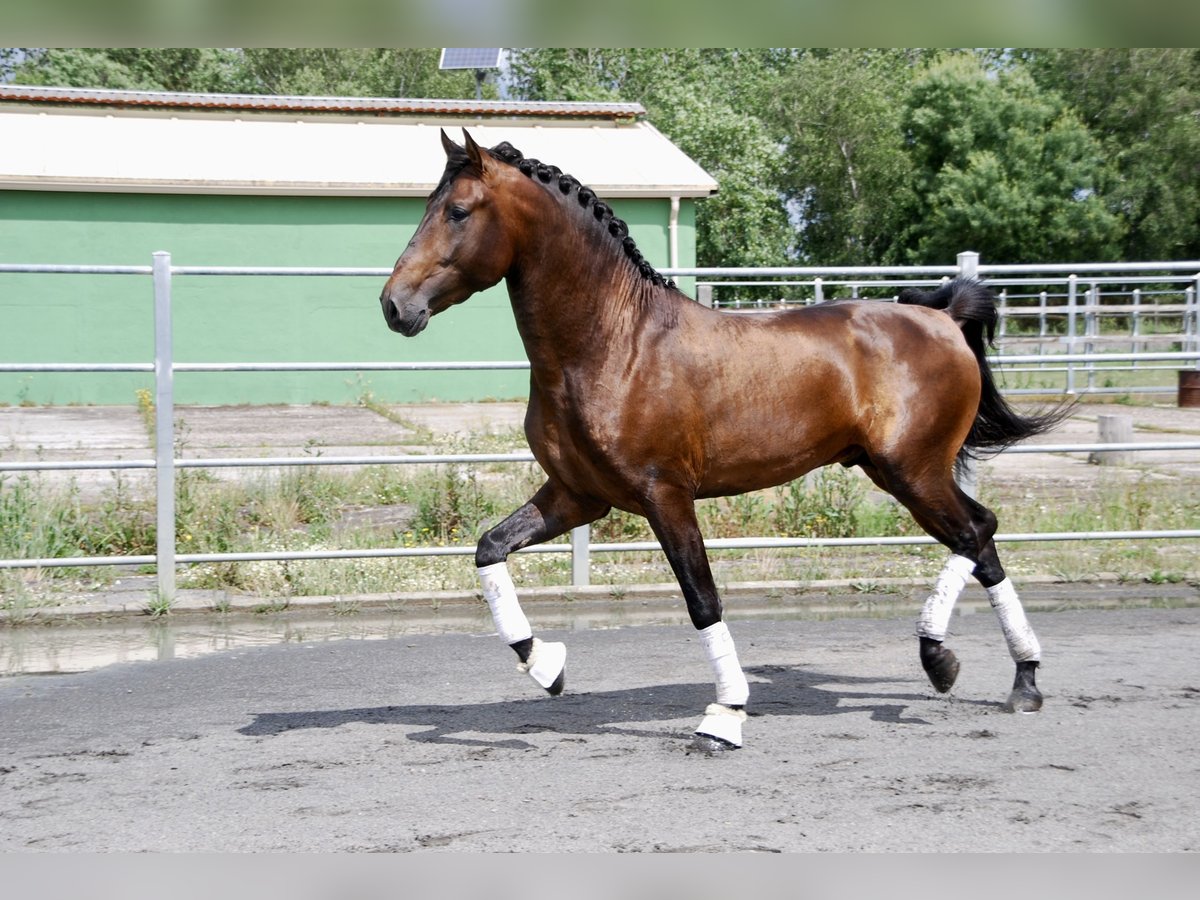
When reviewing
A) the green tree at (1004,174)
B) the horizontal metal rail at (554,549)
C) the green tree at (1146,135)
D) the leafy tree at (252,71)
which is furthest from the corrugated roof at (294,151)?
the green tree at (1146,135)

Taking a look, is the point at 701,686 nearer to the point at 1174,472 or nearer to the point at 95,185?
the point at 1174,472

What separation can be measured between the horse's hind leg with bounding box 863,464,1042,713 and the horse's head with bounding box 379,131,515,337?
2.03m

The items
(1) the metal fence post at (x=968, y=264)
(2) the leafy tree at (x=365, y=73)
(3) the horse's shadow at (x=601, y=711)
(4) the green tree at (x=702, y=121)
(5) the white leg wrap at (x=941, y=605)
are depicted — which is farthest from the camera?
(2) the leafy tree at (x=365, y=73)

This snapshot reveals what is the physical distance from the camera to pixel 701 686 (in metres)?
6.34

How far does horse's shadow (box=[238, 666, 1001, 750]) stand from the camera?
18.1ft

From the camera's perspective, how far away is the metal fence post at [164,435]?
27.0ft

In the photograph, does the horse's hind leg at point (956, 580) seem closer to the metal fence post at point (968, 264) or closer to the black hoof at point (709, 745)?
the black hoof at point (709, 745)

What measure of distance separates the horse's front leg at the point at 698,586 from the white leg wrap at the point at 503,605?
67 cm

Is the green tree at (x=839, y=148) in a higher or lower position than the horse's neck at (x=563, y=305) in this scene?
higher

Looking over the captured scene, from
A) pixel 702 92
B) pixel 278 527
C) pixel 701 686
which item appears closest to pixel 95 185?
pixel 278 527

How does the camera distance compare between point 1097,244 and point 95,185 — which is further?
point 1097,244

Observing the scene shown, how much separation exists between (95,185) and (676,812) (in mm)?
18849

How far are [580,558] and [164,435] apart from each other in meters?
2.75

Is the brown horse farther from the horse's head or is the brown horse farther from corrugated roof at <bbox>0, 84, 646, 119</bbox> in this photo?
corrugated roof at <bbox>0, 84, 646, 119</bbox>
